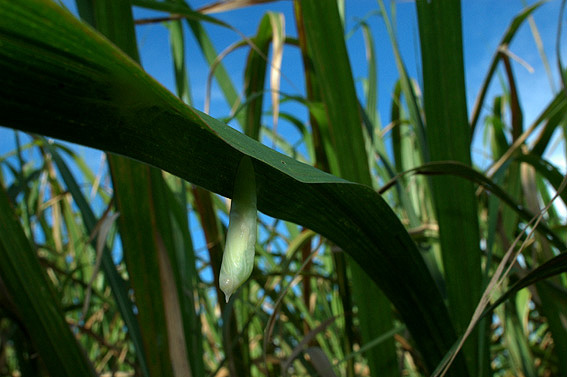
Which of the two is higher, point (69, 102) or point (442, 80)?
point (442, 80)

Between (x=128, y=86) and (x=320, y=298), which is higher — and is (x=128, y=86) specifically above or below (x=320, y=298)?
below

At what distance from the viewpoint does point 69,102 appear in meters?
0.15

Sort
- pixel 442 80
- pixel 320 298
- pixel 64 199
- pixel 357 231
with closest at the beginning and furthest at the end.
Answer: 1. pixel 357 231
2. pixel 442 80
3. pixel 320 298
4. pixel 64 199

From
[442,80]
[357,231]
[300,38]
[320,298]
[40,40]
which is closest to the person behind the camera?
[40,40]

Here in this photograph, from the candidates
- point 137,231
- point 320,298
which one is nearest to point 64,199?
point 320,298

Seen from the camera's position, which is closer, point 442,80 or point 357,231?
point 357,231

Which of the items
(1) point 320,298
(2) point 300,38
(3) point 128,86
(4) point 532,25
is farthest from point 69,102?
(4) point 532,25

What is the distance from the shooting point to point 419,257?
0.31 metres

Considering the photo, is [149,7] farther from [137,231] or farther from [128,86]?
[128,86]

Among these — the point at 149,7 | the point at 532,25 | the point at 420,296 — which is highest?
the point at 532,25

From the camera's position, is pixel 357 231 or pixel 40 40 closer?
pixel 40 40

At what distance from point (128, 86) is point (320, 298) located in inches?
29.9

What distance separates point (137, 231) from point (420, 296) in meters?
0.22

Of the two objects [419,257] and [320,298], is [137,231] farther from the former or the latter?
[320,298]
